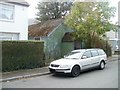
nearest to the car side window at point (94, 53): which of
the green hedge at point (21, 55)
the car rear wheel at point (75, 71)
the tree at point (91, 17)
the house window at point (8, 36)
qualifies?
the car rear wheel at point (75, 71)

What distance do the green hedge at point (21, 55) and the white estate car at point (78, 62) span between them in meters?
2.73

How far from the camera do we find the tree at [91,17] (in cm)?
2238

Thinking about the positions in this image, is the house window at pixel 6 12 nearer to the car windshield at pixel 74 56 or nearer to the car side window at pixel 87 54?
the car windshield at pixel 74 56

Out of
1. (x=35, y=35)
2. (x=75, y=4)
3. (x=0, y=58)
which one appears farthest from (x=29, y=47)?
(x=35, y=35)

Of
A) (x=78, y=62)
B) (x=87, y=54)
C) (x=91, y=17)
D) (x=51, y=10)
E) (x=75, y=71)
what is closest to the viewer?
(x=75, y=71)

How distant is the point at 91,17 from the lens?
22172 millimetres

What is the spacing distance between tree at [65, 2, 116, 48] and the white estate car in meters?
6.98

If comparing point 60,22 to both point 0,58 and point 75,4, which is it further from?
point 0,58

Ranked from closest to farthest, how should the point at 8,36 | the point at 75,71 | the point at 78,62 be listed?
the point at 75,71
the point at 78,62
the point at 8,36

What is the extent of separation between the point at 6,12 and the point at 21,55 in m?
6.26

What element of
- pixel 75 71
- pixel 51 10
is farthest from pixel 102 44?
pixel 51 10

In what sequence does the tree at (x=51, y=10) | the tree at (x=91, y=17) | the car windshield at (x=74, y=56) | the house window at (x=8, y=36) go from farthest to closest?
the tree at (x=51, y=10), the tree at (x=91, y=17), the house window at (x=8, y=36), the car windshield at (x=74, y=56)

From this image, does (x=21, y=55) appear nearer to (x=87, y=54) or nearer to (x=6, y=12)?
(x=87, y=54)

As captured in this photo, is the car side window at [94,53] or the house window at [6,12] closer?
the car side window at [94,53]
